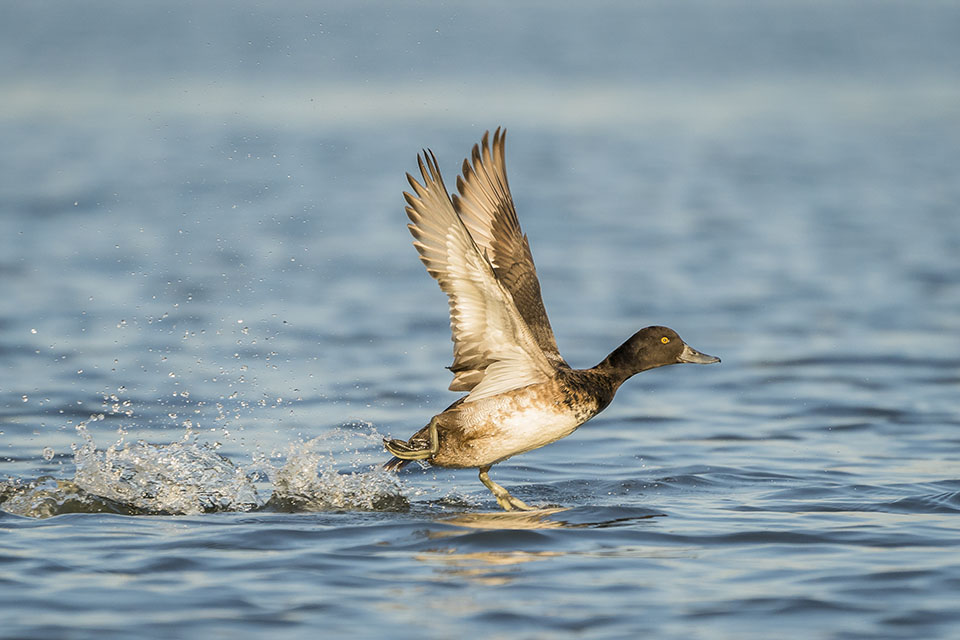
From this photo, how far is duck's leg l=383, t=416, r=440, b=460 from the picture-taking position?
6.75 meters

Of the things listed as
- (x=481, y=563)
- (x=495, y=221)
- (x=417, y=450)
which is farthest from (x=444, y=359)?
(x=481, y=563)

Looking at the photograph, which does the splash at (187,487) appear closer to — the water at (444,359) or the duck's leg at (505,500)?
the water at (444,359)

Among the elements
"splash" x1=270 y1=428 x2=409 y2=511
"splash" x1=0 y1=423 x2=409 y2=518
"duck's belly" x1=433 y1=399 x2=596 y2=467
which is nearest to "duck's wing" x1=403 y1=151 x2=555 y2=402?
"duck's belly" x1=433 y1=399 x2=596 y2=467

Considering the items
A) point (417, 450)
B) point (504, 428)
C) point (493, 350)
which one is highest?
point (493, 350)

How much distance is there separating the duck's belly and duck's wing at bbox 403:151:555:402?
0.11 meters

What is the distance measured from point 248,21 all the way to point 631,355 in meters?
39.5


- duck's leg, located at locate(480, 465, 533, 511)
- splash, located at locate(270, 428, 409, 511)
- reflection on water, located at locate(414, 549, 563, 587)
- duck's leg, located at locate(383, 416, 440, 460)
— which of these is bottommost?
reflection on water, located at locate(414, 549, 563, 587)

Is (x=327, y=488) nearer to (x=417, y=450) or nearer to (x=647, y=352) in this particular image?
(x=417, y=450)

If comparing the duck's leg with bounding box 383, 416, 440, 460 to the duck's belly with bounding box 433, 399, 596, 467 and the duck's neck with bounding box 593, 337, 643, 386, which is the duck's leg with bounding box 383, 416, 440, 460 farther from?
the duck's neck with bounding box 593, 337, 643, 386

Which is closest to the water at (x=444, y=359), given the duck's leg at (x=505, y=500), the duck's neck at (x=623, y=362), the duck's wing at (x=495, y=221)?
the duck's leg at (x=505, y=500)

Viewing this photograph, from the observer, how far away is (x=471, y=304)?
6.34 m

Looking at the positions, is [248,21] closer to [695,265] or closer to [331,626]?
[695,265]

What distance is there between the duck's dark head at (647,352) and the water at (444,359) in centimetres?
71

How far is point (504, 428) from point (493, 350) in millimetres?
409
